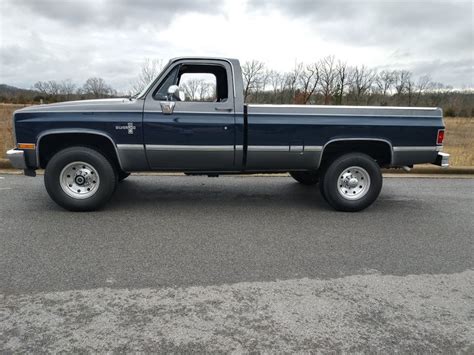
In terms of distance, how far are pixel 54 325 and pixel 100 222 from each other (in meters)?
2.23

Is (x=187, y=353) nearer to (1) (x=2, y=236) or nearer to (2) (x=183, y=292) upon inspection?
(2) (x=183, y=292)

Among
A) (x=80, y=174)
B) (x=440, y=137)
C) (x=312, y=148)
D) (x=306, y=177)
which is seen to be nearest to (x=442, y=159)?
(x=440, y=137)

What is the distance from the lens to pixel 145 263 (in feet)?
11.7

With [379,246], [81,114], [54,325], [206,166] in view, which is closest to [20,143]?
[81,114]

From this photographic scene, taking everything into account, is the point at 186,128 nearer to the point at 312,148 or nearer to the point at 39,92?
the point at 312,148

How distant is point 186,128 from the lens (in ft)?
16.4

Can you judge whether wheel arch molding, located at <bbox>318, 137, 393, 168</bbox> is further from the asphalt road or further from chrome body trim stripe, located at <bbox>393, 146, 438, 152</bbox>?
the asphalt road

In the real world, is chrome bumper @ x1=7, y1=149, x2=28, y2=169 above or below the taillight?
below

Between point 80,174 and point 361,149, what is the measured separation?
13.6 ft

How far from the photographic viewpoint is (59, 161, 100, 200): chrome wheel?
5.04 metres

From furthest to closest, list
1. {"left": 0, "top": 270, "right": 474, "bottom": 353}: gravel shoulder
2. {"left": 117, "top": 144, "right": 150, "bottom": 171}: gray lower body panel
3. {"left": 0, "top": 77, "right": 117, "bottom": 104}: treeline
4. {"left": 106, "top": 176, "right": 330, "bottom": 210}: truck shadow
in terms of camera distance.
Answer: {"left": 0, "top": 77, "right": 117, "bottom": 104}: treeline
{"left": 106, "top": 176, "right": 330, "bottom": 210}: truck shadow
{"left": 117, "top": 144, "right": 150, "bottom": 171}: gray lower body panel
{"left": 0, "top": 270, "right": 474, "bottom": 353}: gravel shoulder

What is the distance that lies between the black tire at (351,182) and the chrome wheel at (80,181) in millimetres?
3300

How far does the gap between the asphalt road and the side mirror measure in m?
1.60

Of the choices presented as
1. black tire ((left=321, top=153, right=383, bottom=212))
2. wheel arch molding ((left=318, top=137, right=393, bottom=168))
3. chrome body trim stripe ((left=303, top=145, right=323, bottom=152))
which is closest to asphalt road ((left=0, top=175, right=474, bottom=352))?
black tire ((left=321, top=153, right=383, bottom=212))
